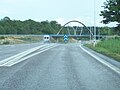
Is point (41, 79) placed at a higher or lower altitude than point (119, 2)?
lower

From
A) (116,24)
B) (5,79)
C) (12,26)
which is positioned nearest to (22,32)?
(12,26)

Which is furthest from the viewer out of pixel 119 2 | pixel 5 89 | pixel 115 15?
pixel 115 15

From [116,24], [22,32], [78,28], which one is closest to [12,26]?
[22,32]

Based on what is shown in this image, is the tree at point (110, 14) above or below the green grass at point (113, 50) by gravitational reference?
above

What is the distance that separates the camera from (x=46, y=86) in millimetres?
11438

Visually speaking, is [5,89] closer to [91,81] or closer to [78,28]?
[91,81]

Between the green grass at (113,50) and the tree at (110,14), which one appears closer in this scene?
the green grass at (113,50)

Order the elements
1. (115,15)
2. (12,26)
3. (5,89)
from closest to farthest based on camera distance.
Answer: (5,89)
(115,15)
(12,26)

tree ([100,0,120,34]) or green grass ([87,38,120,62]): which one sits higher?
tree ([100,0,120,34])

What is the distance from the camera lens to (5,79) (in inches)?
515

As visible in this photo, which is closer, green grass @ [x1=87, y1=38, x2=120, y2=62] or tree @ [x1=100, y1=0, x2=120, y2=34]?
green grass @ [x1=87, y1=38, x2=120, y2=62]

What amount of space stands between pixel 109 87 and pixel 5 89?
2.93 meters

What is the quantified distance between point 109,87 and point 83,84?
0.93m

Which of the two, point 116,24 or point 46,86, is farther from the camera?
point 116,24
